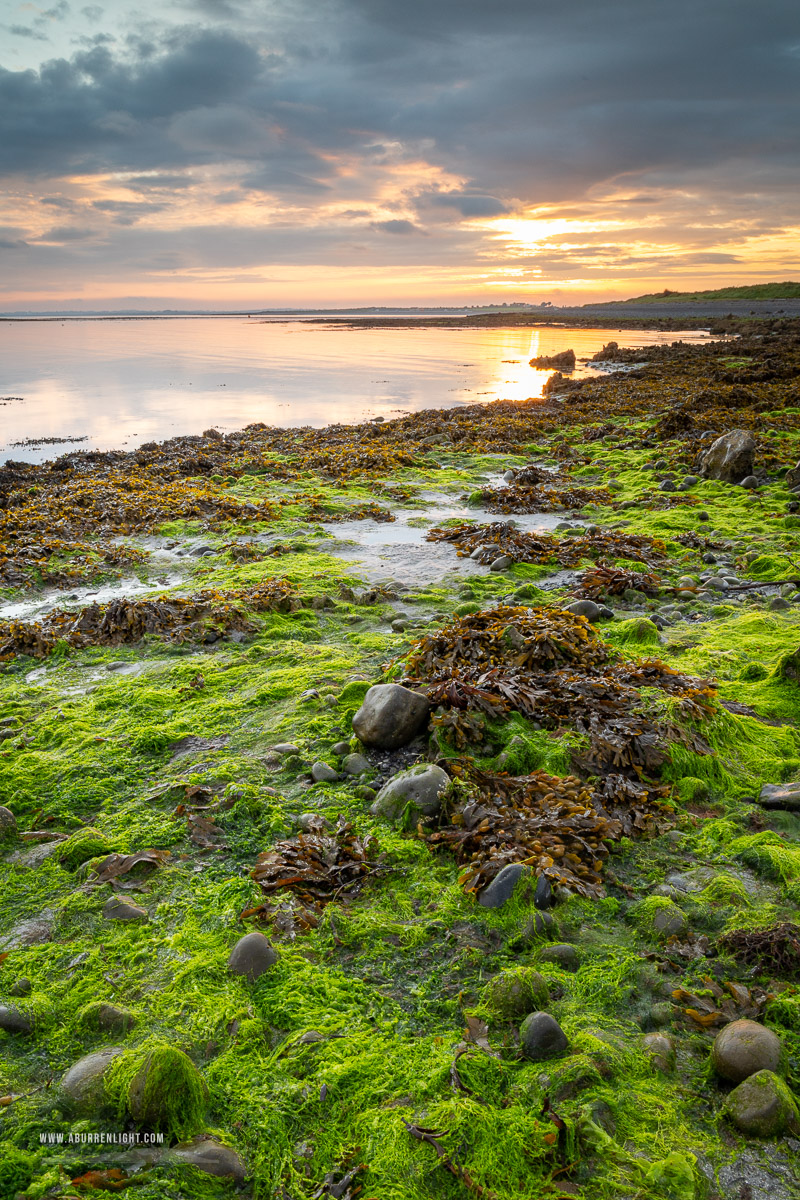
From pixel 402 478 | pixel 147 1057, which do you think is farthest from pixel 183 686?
pixel 402 478

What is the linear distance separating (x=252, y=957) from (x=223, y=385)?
26490mm

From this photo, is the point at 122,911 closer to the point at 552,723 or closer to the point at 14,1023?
the point at 14,1023

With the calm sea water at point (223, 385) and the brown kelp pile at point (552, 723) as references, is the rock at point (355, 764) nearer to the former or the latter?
the brown kelp pile at point (552, 723)

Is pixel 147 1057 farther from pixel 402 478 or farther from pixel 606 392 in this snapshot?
pixel 606 392

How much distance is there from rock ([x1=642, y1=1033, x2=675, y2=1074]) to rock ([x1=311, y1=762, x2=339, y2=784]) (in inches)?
78.3

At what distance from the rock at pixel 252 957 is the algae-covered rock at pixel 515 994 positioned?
31.4 inches

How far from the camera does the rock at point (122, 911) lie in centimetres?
283

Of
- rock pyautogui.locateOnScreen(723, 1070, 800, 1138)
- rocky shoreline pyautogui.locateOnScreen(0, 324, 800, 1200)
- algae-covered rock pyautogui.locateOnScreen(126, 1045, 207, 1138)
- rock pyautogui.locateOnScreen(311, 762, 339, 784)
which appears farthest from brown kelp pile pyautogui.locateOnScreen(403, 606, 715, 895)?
algae-covered rock pyautogui.locateOnScreen(126, 1045, 207, 1138)

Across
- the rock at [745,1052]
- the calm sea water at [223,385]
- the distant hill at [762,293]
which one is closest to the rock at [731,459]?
the rock at [745,1052]

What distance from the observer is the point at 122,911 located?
284 centimetres

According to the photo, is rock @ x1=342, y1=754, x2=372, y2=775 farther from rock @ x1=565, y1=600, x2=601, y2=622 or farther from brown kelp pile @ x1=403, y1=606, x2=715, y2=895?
rock @ x1=565, y1=600, x2=601, y2=622

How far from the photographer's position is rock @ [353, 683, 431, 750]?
12.8ft

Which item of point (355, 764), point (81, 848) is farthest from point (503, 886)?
point (81, 848)

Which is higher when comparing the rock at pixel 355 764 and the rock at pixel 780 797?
the rock at pixel 780 797
